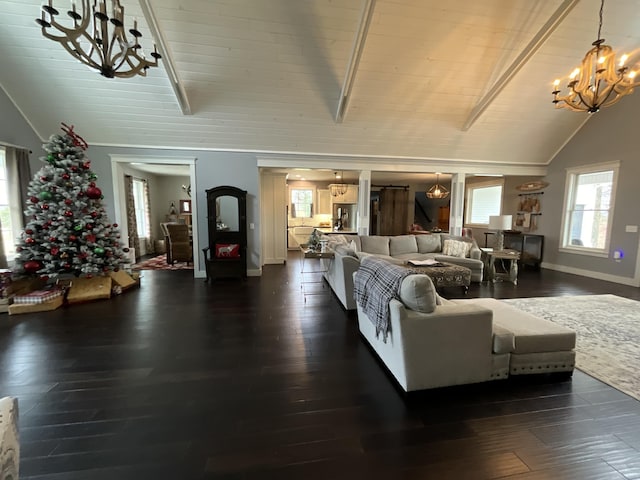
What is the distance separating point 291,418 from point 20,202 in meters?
5.50

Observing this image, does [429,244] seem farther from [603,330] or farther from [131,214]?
[131,214]

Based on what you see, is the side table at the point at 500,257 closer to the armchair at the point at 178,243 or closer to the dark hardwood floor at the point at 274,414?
the dark hardwood floor at the point at 274,414

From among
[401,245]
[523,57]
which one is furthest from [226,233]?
[523,57]

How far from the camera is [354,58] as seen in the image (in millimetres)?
3809

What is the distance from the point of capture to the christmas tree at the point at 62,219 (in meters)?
3.90

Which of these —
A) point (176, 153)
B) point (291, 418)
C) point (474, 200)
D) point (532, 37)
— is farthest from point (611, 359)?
point (474, 200)

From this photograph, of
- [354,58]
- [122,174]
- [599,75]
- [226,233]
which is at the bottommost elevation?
[226,233]

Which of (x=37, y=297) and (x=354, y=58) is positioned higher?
(x=354, y=58)

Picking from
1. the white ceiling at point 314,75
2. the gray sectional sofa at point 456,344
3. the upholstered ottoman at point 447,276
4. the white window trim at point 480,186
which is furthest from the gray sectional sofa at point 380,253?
the white window trim at point 480,186

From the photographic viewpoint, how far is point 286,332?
121 inches

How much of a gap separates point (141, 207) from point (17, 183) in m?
3.96

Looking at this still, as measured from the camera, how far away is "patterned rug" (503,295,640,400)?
2.30 metres

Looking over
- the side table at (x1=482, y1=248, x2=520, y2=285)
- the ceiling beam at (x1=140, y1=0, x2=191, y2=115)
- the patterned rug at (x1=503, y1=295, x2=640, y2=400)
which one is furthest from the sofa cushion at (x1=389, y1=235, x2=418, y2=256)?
the ceiling beam at (x1=140, y1=0, x2=191, y2=115)

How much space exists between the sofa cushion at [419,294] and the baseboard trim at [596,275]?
19.6 feet
